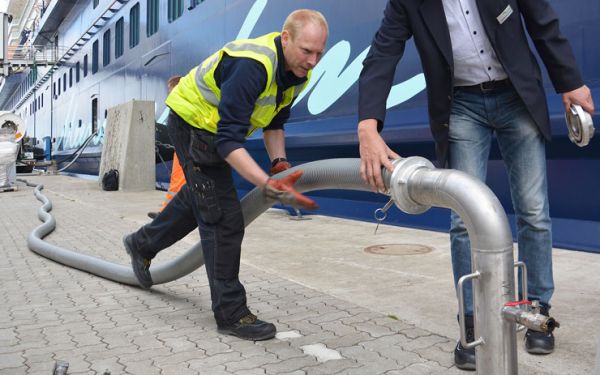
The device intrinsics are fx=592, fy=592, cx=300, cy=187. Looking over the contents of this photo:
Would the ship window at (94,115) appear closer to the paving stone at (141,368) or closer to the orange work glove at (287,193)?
the paving stone at (141,368)

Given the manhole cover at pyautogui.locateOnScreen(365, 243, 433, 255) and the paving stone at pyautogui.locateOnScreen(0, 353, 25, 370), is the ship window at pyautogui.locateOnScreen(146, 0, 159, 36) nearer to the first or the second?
the manhole cover at pyautogui.locateOnScreen(365, 243, 433, 255)

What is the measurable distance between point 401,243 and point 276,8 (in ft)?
14.4

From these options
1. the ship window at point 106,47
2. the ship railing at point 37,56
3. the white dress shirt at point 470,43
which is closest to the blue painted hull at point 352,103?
the white dress shirt at point 470,43

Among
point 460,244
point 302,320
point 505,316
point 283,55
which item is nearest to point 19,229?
point 302,320

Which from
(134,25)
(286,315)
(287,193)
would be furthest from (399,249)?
(134,25)

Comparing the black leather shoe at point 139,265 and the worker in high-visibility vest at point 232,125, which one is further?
the black leather shoe at point 139,265

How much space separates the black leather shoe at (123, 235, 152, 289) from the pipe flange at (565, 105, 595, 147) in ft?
7.68

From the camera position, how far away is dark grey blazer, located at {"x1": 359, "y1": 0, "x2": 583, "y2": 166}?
2168 millimetres

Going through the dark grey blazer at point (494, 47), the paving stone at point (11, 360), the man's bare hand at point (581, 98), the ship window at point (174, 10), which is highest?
the ship window at point (174, 10)

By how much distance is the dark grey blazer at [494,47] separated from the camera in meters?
2.17

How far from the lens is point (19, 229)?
6.74 metres

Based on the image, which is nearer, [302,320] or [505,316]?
[505,316]

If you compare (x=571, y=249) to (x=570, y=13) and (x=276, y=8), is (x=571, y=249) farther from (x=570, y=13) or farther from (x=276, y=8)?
(x=276, y=8)

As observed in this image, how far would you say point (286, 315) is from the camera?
3021 mm
